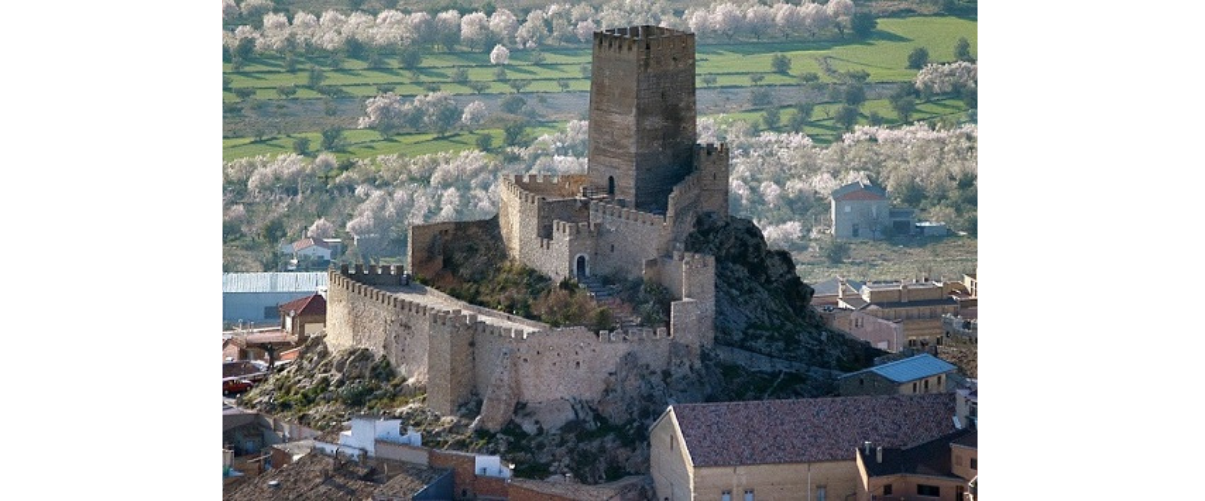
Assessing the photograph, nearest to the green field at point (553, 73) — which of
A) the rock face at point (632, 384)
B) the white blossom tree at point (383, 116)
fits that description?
the white blossom tree at point (383, 116)

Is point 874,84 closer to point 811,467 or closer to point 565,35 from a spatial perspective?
point 565,35

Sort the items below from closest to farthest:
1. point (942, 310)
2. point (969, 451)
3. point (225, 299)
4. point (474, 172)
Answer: point (969, 451), point (942, 310), point (225, 299), point (474, 172)

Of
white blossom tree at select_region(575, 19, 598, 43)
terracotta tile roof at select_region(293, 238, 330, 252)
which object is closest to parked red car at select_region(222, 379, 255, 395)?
terracotta tile roof at select_region(293, 238, 330, 252)

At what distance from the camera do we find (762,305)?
4950 cm

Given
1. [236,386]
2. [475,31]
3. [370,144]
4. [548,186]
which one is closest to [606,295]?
[548,186]

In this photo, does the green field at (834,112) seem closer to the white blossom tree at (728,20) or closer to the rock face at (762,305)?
the white blossom tree at (728,20)

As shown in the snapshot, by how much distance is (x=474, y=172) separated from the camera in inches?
3017

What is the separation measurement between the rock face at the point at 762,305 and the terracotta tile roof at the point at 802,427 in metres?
2.66

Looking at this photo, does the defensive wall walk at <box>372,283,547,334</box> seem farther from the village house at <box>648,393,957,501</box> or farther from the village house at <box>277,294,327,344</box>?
the village house at <box>277,294,327,344</box>

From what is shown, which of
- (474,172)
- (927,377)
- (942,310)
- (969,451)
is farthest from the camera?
(474,172)

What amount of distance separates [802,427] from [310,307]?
1276 centimetres

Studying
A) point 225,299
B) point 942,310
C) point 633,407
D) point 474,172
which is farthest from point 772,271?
point 474,172

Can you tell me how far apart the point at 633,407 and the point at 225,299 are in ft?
65.4

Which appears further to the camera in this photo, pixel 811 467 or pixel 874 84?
pixel 874 84
